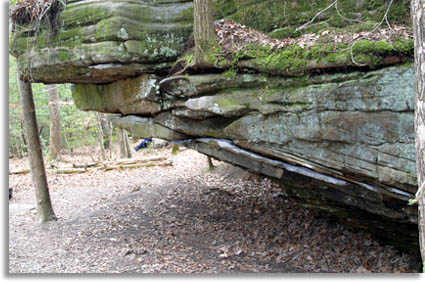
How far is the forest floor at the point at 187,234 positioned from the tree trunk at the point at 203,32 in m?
3.11

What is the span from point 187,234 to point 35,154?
3532 mm

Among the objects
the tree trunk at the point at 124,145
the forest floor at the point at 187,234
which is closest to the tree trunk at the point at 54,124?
the tree trunk at the point at 124,145

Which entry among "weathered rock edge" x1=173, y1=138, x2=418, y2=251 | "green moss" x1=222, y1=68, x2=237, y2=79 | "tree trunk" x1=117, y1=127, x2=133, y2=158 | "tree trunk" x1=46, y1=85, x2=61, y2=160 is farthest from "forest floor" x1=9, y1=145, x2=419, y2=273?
"tree trunk" x1=117, y1=127, x2=133, y2=158

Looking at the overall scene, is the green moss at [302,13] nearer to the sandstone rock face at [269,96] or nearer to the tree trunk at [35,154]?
the sandstone rock face at [269,96]

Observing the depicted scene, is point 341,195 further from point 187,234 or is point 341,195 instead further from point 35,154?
point 35,154

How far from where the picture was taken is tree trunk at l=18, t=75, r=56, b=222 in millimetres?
6453

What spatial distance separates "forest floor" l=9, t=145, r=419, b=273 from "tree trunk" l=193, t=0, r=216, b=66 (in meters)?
3.11

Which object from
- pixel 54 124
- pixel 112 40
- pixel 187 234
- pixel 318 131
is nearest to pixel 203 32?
pixel 112 40

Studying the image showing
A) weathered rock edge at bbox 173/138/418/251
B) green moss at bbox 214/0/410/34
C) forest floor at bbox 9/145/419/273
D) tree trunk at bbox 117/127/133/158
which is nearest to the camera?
green moss at bbox 214/0/410/34

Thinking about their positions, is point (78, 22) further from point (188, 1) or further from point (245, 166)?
point (245, 166)

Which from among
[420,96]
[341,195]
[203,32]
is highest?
[203,32]

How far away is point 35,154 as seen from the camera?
21.6ft

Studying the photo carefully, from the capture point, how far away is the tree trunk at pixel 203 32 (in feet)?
14.5

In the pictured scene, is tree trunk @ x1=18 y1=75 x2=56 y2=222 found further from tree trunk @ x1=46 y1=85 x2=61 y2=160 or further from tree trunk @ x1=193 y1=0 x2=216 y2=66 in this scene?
tree trunk @ x1=46 y1=85 x2=61 y2=160
